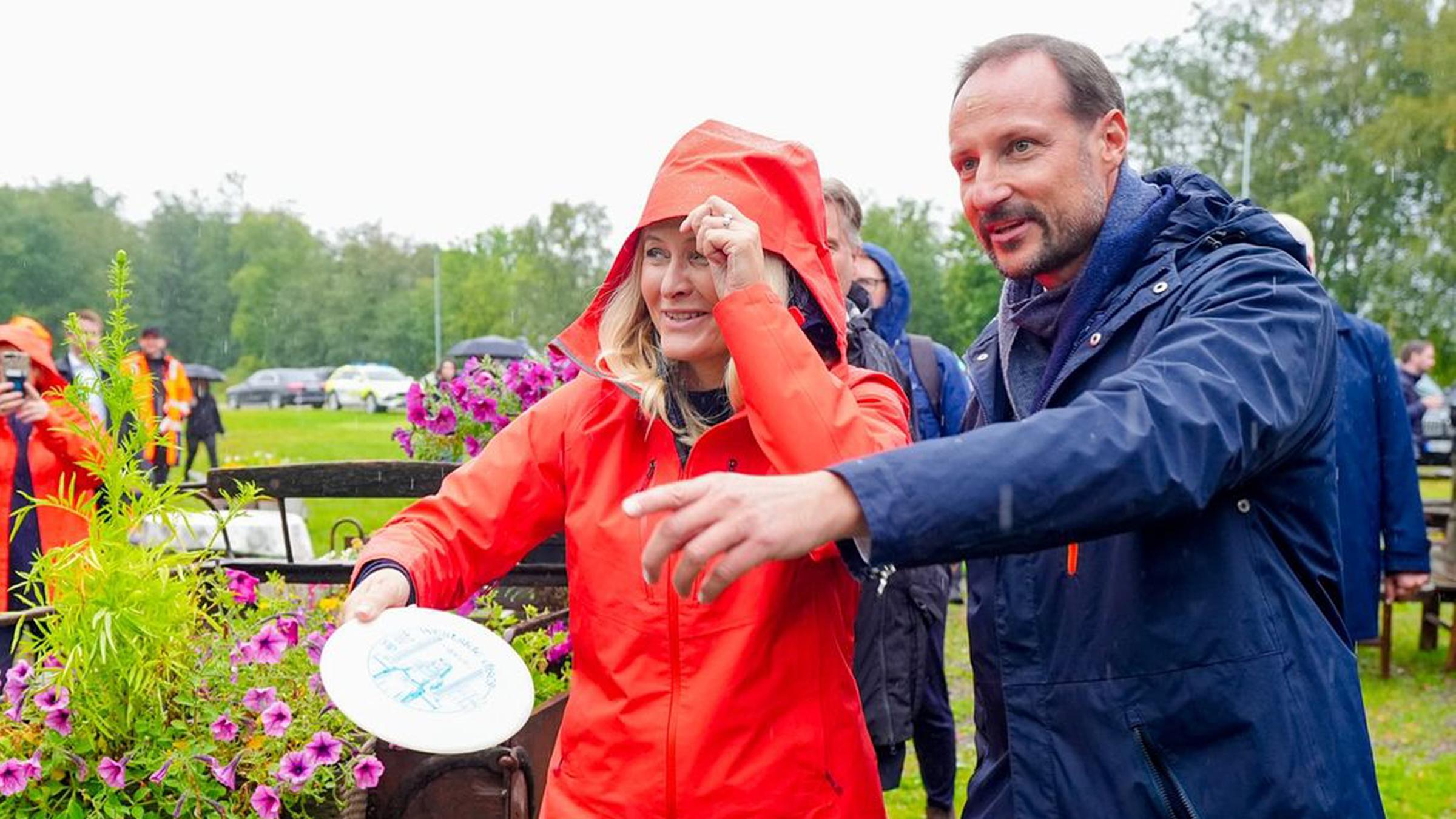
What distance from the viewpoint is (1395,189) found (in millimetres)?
34719

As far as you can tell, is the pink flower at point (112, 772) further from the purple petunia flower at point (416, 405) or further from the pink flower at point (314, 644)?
the purple petunia flower at point (416, 405)

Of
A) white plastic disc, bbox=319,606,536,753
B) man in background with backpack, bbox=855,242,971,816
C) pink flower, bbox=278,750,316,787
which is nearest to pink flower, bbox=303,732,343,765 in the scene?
pink flower, bbox=278,750,316,787

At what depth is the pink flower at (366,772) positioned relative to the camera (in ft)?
8.91

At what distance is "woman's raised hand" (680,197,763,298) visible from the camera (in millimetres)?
2059

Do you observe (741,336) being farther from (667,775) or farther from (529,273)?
(529,273)

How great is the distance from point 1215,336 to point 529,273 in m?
52.0

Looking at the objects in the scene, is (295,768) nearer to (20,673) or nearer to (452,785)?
(452,785)

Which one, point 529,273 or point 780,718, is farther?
point 529,273

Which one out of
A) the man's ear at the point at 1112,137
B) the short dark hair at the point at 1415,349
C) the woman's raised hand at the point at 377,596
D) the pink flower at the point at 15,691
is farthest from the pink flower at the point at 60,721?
the short dark hair at the point at 1415,349

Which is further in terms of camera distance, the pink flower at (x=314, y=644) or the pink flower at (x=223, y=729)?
the pink flower at (x=314, y=644)

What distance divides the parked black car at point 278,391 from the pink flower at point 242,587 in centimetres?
4312

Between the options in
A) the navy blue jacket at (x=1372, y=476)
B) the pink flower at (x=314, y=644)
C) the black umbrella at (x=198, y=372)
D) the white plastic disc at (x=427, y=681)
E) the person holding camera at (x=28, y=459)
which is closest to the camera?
the white plastic disc at (x=427, y=681)

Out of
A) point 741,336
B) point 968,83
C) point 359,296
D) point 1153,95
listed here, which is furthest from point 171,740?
point 359,296

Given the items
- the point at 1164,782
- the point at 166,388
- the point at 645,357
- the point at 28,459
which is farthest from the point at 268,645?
the point at 166,388
